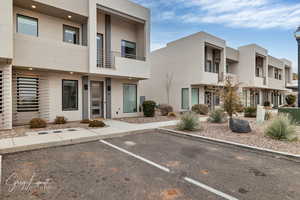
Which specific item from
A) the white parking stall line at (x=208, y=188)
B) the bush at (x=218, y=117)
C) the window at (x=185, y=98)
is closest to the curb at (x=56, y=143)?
the white parking stall line at (x=208, y=188)

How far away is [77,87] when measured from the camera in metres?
10.8

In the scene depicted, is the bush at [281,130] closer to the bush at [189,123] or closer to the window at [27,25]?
the bush at [189,123]

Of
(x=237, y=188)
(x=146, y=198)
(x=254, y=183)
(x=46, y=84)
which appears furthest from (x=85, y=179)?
(x=46, y=84)

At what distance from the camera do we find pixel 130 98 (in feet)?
44.1

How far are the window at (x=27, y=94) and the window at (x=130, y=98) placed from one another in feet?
19.6

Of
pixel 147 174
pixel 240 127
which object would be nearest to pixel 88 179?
pixel 147 174

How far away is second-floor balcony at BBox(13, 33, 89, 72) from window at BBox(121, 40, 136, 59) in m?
3.76

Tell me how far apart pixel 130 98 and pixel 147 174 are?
10.1 meters

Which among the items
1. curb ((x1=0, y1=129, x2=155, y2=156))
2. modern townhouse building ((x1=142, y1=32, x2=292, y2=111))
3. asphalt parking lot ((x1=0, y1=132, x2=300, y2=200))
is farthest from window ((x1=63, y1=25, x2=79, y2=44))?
modern townhouse building ((x1=142, y1=32, x2=292, y2=111))

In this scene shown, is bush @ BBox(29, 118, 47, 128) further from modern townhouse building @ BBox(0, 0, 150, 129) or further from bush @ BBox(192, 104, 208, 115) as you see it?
bush @ BBox(192, 104, 208, 115)

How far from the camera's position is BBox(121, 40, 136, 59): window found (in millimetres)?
12992

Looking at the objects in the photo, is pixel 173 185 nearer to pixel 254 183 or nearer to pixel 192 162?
pixel 192 162

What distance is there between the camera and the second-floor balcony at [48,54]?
7961mm

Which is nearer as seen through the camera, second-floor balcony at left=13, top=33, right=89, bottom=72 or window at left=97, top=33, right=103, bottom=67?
second-floor balcony at left=13, top=33, right=89, bottom=72
